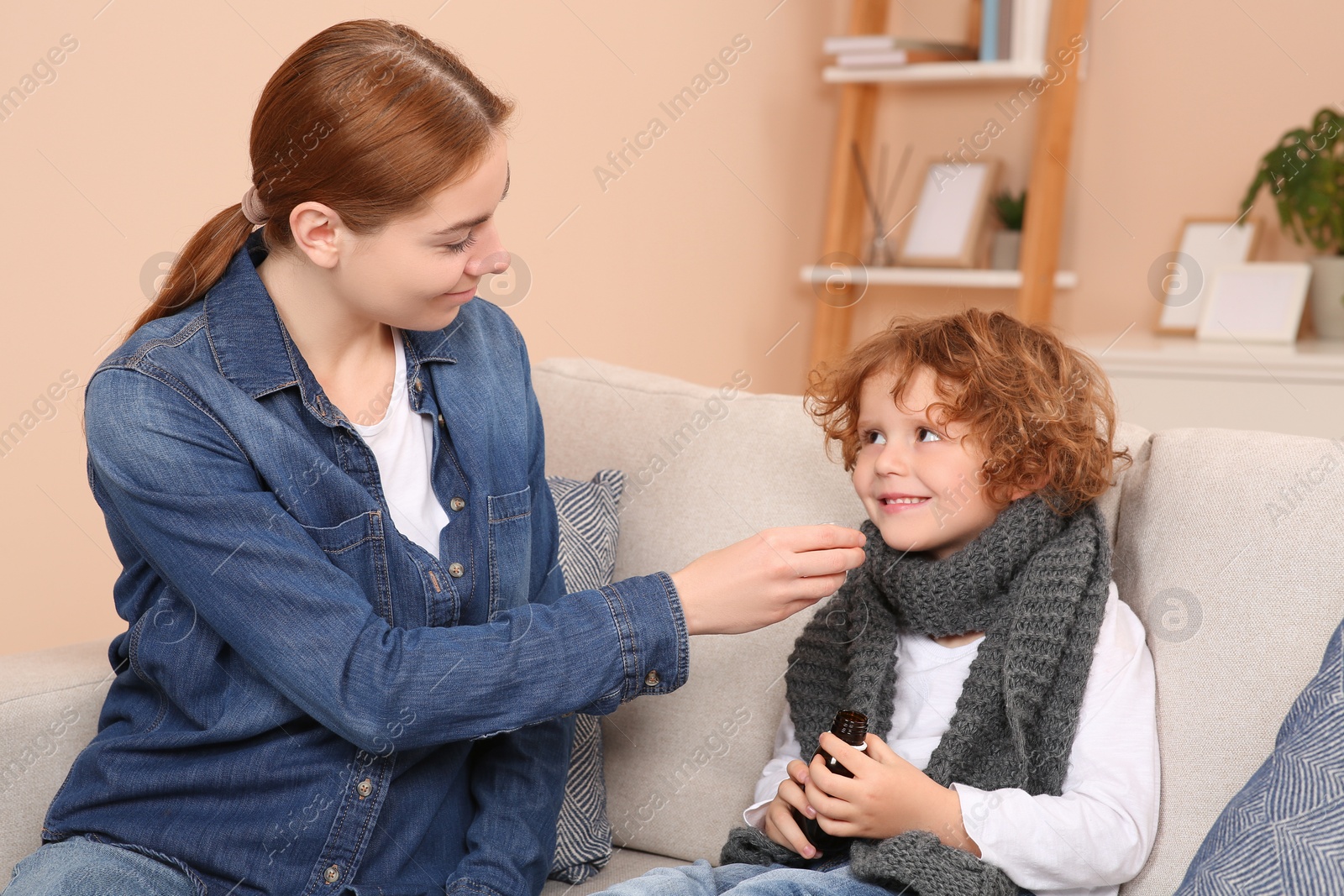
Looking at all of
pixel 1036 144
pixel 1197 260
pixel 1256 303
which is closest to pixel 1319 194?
pixel 1256 303

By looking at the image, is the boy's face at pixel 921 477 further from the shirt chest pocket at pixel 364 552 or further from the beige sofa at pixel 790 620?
the shirt chest pocket at pixel 364 552

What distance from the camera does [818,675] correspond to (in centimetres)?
132

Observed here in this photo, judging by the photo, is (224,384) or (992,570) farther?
(992,570)

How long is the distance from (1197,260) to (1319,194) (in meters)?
0.40

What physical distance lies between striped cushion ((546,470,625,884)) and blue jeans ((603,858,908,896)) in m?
0.26

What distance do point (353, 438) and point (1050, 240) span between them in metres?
2.53

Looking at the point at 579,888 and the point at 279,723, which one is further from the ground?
the point at 279,723

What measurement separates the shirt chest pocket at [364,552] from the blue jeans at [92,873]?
0.31 m

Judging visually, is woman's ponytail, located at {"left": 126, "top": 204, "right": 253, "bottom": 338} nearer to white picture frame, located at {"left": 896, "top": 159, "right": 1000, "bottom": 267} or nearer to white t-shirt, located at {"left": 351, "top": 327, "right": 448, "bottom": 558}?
white t-shirt, located at {"left": 351, "top": 327, "right": 448, "bottom": 558}

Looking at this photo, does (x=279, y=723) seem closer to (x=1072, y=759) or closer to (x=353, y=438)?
(x=353, y=438)

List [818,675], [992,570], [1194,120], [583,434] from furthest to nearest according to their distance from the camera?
1. [1194,120]
2. [583,434]
3. [818,675]
4. [992,570]

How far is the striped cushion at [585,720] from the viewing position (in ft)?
4.57

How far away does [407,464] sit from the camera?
1239mm

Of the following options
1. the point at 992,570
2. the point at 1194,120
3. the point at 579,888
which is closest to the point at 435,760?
the point at 579,888
